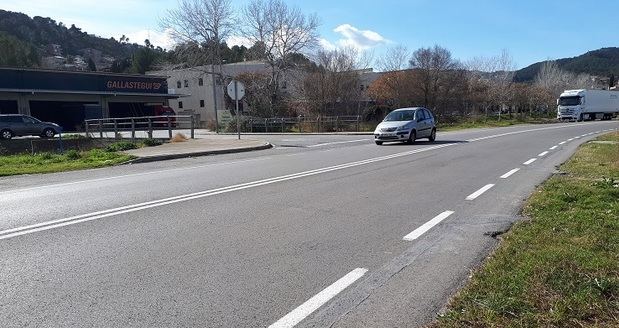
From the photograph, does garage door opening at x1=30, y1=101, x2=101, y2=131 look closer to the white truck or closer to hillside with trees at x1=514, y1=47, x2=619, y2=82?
the white truck

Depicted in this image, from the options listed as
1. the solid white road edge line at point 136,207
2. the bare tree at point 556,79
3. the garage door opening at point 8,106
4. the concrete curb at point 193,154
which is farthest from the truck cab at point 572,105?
the garage door opening at point 8,106

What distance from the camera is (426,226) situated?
655 cm

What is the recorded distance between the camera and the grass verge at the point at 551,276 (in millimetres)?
3506

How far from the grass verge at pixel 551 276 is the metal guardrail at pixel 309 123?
34.1 m

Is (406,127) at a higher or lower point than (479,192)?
higher

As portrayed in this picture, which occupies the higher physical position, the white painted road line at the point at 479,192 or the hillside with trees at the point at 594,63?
the hillside with trees at the point at 594,63

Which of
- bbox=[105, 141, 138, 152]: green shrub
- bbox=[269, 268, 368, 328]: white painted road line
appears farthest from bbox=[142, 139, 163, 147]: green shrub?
bbox=[269, 268, 368, 328]: white painted road line

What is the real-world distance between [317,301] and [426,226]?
2.93 metres

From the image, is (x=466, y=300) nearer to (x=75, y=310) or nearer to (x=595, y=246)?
(x=595, y=246)

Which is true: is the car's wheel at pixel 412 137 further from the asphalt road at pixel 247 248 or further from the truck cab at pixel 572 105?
the truck cab at pixel 572 105

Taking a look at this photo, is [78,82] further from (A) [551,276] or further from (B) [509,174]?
(A) [551,276]

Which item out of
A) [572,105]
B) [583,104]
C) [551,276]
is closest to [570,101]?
[572,105]

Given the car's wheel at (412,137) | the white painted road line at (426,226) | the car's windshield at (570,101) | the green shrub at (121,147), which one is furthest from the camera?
the car's windshield at (570,101)

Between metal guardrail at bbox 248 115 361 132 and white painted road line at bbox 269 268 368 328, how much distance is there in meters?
35.8
